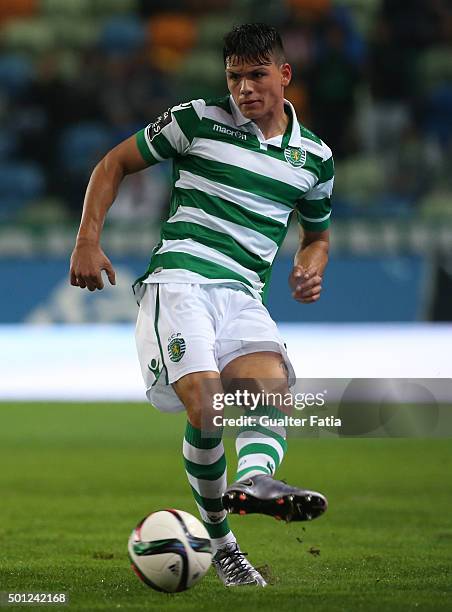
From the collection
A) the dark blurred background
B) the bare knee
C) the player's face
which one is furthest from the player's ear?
the dark blurred background

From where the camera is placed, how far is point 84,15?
687 inches

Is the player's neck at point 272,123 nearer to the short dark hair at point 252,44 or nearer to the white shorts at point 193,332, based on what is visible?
the short dark hair at point 252,44

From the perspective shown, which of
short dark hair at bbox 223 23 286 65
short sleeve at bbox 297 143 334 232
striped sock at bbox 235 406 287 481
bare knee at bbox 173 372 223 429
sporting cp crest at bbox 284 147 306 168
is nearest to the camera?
striped sock at bbox 235 406 287 481

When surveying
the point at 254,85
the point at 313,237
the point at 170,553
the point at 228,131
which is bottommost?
the point at 170,553

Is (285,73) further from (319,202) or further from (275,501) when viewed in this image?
(275,501)

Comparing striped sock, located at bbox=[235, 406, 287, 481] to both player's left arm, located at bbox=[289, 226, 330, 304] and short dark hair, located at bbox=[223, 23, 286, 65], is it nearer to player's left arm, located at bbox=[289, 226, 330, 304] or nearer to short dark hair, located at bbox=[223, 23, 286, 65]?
player's left arm, located at bbox=[289, 226, 330, 304]

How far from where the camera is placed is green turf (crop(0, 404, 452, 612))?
13.9 ft

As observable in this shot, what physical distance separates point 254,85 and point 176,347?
3.15 ft

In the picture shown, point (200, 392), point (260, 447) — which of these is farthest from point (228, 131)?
point (260, 447)

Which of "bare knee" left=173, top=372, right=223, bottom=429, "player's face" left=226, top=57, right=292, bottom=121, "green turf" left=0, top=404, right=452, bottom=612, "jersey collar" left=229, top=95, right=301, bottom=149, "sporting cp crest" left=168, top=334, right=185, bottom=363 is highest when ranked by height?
"player's face" left=226, top=57, right=292, bottom=121

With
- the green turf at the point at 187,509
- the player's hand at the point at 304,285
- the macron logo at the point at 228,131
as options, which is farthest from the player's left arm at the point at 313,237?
the green turf at the point at 187,509

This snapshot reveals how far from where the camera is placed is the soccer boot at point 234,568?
4480 millimetres

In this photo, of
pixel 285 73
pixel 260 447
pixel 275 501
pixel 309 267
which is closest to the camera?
pixel 275 501

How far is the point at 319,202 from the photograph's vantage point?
482cm
